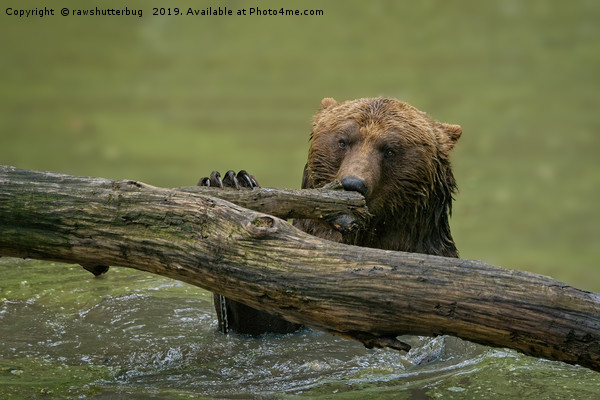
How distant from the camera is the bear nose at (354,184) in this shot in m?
4.46

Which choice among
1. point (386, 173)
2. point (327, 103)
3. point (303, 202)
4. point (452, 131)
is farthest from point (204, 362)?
point (452, 131)

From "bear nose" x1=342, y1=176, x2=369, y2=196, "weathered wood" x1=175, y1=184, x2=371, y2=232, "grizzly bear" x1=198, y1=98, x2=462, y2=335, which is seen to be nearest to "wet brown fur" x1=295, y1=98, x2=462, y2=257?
"grizzly bear" x1=198, y1=98, x2=462, y2=335

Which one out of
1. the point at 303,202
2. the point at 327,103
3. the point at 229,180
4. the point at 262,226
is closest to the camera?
the point at 262,226

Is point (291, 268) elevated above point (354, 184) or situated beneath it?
situated beneath

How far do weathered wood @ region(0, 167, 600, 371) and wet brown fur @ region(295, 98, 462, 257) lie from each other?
5.45ft

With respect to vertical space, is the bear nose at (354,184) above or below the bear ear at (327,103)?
below

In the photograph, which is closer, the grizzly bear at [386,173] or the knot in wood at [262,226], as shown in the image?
the knot in wood at [262,226]

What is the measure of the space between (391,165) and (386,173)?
0.06 m

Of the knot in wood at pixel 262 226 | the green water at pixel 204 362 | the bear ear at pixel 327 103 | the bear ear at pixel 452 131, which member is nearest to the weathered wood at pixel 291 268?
the knot in wood at pixel 262 226

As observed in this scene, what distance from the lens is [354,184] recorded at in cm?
447

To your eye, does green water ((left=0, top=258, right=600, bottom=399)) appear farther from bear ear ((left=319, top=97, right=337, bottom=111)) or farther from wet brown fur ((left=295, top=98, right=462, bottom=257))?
bear ear ((left=319, top=97, right=337, bottom=111))

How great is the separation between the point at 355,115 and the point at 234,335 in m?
1.57

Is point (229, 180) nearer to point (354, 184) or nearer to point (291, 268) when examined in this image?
A: point (354, 184)

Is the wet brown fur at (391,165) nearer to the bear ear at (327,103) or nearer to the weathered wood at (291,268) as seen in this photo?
the bear ear at (327,103)
